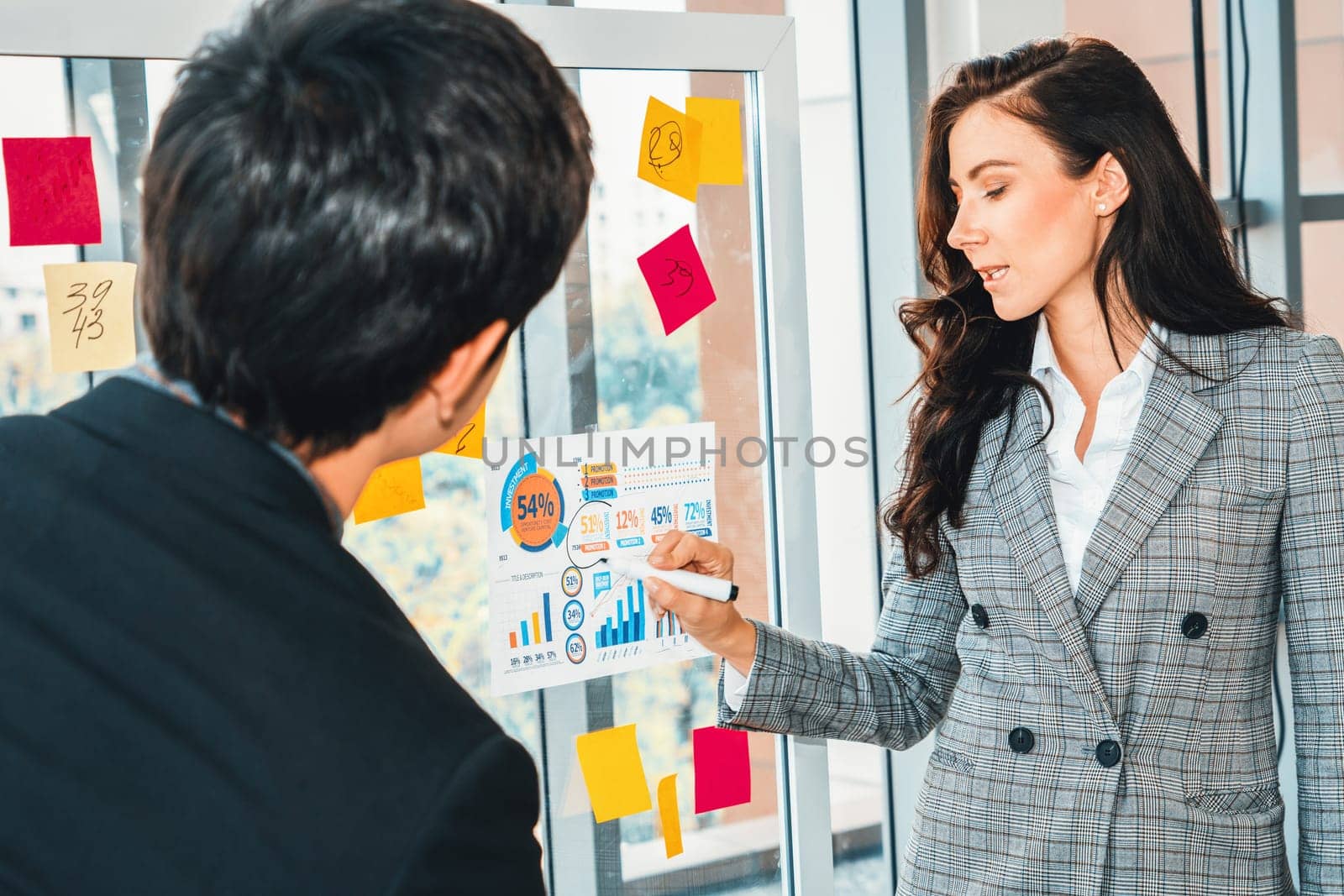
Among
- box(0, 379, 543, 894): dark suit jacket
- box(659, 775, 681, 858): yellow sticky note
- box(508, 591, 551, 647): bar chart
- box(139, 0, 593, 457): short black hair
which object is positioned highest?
box(139, 0, 593, 457): short black hair

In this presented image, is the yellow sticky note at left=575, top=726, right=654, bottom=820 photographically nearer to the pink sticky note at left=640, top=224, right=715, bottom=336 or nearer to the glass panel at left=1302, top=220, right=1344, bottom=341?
the pink sticky note at left=640, top=224, right=715, bottom=336

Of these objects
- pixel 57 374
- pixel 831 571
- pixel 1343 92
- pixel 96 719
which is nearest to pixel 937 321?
pixel 831 571

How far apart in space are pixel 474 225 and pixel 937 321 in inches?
39.2

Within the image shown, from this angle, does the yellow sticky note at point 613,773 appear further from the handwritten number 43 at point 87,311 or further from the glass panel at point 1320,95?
the glass panel at point 1320,95

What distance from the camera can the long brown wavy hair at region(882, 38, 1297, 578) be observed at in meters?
1.24

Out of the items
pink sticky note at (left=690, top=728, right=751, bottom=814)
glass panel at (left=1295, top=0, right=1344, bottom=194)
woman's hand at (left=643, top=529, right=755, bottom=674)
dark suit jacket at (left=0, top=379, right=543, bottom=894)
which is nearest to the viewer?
dark suit jacket at (left=0, top=379, right=543, bottom=894)

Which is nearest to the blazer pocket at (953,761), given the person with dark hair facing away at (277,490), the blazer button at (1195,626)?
the blazer button at (1195,626)

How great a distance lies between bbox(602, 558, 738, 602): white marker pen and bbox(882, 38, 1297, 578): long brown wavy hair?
277 mm

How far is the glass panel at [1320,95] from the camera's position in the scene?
2492mm

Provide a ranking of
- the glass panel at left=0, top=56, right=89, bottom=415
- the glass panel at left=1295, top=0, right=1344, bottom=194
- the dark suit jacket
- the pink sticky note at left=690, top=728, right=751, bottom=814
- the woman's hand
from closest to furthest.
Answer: the dark suit jacket → the glass panel at left=0, top=56, right=89, bottom=415 → the woman's hand → the pink sticky note at left=690, top=728, right=751, bottom=814 → the glass panel at left=1295, top=0, right=1344, bottom=194

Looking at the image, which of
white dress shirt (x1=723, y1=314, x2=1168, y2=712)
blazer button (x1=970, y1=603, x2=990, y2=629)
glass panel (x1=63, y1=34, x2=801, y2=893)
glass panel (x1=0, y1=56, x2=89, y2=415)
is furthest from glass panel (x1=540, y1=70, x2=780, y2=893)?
glass panel (x1=0, y1=56, x2=89, y2=415)

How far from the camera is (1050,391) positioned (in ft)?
4.36

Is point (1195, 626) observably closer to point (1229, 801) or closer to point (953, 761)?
point (1229, 801)

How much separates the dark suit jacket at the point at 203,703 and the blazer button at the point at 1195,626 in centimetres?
85
